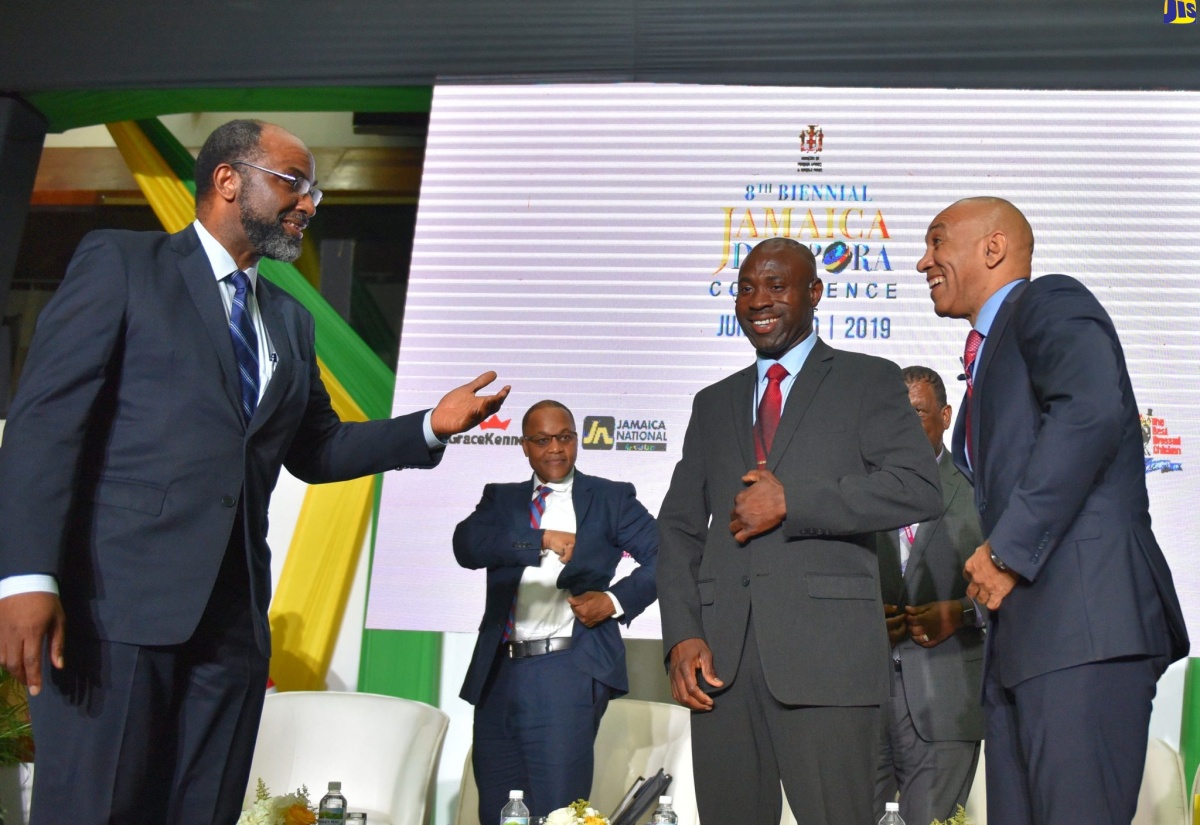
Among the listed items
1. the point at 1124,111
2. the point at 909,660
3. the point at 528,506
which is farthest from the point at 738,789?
the point at 1124,111

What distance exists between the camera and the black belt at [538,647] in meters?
3.85

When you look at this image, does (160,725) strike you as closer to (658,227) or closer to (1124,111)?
(658,227)

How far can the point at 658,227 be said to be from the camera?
5.05 meters

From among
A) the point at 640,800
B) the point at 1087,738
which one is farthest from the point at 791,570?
the point at 640,800

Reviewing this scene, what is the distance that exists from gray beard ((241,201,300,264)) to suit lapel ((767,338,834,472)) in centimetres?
115

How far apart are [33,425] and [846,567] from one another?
1.68m

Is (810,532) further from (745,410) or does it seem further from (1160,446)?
(1160,446)

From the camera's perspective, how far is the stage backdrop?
4.80 metres

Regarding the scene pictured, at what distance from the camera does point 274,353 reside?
2.38 metres

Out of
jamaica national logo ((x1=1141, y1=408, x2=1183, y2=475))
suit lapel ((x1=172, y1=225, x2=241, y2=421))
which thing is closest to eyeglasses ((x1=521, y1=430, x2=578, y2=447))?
suit lapel ((x1=172, y1=225, x2=241, y2=421))

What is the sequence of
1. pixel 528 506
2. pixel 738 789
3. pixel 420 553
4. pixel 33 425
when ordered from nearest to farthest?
pixel 33 425 → pixel 738 789 → pixel 528 506 → pixel 420 553

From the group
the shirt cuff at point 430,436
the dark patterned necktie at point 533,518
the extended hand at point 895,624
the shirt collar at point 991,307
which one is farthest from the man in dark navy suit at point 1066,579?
the dark patterned necktie at point 533,518

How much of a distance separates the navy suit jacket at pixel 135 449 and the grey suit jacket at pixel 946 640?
2268mm

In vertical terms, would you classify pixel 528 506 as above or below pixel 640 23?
below
